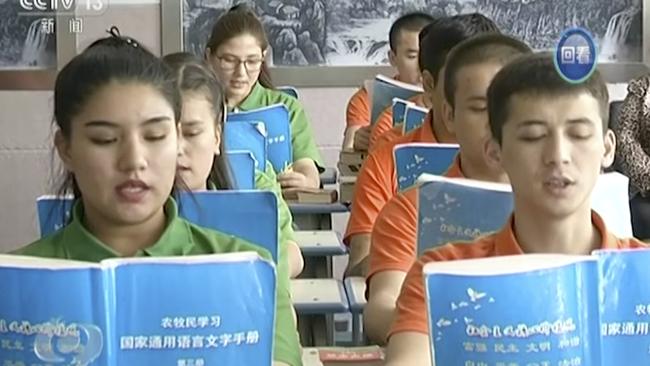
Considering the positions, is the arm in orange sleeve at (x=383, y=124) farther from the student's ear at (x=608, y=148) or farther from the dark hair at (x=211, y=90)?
the student's ear at (x=608, y=148)

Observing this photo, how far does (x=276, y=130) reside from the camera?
3.91m

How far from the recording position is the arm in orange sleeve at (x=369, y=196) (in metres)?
2.87

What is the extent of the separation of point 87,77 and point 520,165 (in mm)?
556

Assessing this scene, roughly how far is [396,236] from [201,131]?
16.3 inches

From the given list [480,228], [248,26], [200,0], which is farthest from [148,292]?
[200,0]

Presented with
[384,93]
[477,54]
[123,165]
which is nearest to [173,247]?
[123,165]

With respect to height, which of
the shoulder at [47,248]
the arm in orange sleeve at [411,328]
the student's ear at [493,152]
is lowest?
the arm in orange sleeve at [411,328]

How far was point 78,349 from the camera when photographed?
116 cm

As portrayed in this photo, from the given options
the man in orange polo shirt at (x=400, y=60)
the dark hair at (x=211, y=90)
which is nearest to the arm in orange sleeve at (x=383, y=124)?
the man in orange polo shirt at (x=400, y=60)

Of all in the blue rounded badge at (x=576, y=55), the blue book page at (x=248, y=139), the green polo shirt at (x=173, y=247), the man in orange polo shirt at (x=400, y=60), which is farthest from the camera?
the man in orange polo shirt at (x=400, y=60)

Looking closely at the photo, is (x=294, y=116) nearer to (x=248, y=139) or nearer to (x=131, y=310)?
(x=248, y=139)

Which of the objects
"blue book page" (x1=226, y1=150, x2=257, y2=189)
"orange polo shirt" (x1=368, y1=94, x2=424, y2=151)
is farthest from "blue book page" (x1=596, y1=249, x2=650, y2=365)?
"orange polo shirt" (x1=368, y1=94, x2=424, y2=151)

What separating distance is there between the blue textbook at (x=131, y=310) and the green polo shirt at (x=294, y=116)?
3.13m

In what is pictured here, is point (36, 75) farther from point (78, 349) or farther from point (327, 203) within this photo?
point (78, 349)
